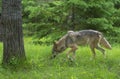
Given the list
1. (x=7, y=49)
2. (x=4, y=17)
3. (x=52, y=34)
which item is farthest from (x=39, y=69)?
(x=52, y=34)

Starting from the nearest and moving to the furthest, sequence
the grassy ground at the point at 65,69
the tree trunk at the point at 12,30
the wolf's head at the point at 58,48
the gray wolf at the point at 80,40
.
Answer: the grassy ground at the point at 65,69, the tree trunk at the point at 12,30, the gray wolf at the point at 80,40, the wolf's head at the point at 58,48

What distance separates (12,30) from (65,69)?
1.76 metres

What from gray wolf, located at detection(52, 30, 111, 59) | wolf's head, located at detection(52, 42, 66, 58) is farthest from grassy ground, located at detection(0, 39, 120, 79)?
gray wolf, located at detection(52, 30, 111, 59)

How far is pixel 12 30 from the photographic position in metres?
9.63

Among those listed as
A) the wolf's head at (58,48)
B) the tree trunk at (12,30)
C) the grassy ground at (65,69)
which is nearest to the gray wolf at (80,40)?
the wolf's head at (58,48)

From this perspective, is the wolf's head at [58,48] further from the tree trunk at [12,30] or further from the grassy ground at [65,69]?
the tree trunk at [12,30]

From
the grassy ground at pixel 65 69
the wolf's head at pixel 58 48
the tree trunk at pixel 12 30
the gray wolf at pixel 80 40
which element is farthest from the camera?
the wolf's head at pixel 58 48

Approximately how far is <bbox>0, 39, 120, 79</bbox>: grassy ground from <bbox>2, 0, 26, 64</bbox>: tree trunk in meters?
0.37

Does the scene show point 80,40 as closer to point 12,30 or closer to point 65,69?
point 65,69

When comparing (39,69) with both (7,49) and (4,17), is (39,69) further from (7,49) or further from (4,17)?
(4,17)

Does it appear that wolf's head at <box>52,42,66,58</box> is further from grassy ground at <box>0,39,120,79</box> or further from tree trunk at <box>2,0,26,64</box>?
tree trunk at <box>2,0,26,64</box>

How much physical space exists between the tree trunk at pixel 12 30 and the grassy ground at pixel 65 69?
373 mm

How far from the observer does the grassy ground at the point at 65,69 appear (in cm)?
898

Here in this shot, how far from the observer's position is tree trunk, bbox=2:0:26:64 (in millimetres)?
9578
